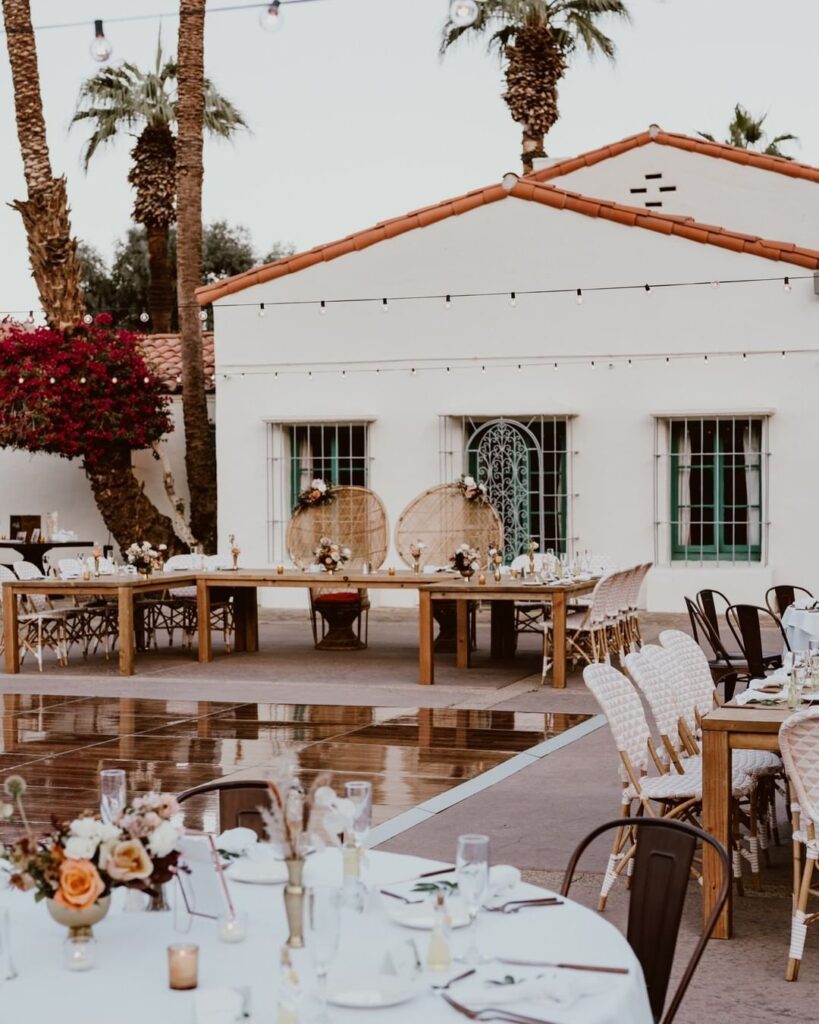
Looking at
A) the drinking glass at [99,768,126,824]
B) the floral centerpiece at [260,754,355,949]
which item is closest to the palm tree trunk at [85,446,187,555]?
the drinking glass at [99,768,126,824]

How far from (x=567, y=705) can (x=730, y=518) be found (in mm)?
6990

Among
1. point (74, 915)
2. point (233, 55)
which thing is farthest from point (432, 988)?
point (233, 55)

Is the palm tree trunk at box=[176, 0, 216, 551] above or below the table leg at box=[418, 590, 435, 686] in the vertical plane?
above

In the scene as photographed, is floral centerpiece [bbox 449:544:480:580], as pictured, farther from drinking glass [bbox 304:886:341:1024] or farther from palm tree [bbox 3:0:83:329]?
drinking glass [bbox 304:886:341:1024]

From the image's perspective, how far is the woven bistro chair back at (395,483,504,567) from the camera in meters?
15.8

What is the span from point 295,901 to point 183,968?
28cm

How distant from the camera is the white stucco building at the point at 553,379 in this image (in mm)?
17578

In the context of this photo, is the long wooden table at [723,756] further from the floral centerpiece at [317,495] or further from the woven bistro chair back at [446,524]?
the floral centerpiece at [317,495]

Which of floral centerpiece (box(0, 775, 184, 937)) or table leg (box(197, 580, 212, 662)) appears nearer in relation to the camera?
floral centerpiece (box(0, 775, 184, 937))

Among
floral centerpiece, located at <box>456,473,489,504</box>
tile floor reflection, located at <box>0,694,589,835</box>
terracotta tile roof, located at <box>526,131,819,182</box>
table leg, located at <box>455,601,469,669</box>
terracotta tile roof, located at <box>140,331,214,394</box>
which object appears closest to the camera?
tile floor reflection, located at <box>0,694,589,835</box>

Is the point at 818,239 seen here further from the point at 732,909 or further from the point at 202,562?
the point at 732,909

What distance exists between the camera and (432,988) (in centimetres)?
301

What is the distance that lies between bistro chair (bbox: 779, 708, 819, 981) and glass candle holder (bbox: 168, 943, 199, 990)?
9.07 ft

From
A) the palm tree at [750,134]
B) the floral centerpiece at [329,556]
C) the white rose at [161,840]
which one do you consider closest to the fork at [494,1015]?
the white rose at [161,840]
